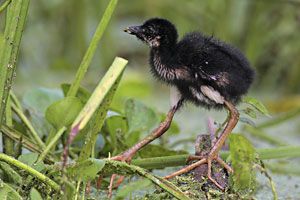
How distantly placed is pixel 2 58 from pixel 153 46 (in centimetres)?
34

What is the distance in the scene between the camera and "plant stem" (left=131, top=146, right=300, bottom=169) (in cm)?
174

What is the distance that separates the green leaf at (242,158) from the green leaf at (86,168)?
243mm

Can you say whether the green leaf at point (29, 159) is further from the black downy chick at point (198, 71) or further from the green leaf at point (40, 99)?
the green leaf at point (40, 99)

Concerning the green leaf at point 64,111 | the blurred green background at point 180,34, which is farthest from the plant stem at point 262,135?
the green leaf at point 64,111

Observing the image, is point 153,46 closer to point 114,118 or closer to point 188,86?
point 188,86

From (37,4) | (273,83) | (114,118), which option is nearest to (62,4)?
(37,4)

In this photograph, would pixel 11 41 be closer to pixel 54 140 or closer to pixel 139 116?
pixel 54 140

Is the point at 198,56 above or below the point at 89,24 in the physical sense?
below

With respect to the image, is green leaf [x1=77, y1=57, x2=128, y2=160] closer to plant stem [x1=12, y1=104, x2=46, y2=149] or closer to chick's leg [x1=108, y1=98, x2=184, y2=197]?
chick's leg [x1=108, y1=98, x2=184, y2=197]

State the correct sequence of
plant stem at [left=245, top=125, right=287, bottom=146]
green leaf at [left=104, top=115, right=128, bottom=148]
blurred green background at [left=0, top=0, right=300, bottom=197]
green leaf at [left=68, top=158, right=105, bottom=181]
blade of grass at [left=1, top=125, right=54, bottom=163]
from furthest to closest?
blurred green background at [left=0, top=0, right=300, bottom=197] < plant stem at [left=245, top=125, right=287, bottom=146] < green leaf at [left=104, top=115, right=128, bottom=148] < blade of grass at [left=1, top=125, right=54, bottom=163] < green leaf at [left=68, top=158, right=105, bottom=181]

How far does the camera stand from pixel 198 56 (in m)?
1.71

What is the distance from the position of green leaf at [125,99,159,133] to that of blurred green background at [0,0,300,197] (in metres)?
1.14

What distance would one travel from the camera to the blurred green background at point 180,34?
362 cm

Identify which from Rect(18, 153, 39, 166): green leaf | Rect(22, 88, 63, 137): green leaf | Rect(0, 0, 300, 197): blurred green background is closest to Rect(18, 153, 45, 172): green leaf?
Rect(18, 153, 39, 166): green leaf
